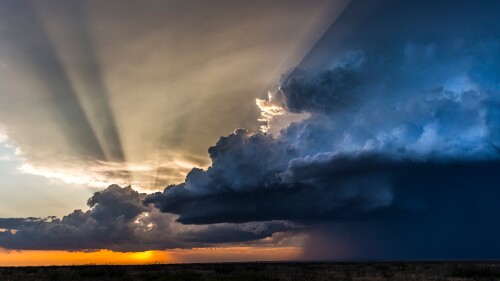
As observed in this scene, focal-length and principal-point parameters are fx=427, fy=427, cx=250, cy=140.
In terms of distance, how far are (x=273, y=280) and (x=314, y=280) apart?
7.23 metres

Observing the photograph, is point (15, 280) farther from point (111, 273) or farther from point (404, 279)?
point (404, 279)

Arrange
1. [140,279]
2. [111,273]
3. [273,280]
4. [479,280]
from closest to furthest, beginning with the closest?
[273,280], [479,280], [140,279], [111,273]

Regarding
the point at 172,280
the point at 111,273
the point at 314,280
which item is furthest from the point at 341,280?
the point at 111,273

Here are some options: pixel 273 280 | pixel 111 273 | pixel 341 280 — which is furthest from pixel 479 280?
pixel 111 273

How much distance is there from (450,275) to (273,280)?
2901cm

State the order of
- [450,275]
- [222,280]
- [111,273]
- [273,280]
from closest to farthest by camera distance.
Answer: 1. [222,280]
2. [273,280]
3. [450,275]
4. [111,273]

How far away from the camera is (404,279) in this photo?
5338 centimetres

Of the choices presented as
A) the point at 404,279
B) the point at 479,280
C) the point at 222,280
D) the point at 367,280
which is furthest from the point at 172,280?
the point at 479,280

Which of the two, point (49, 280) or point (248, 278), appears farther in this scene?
point (49, 280)

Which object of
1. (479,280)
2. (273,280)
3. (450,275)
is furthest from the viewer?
(450,275)

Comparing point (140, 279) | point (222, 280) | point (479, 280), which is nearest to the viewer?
point (222, 280)

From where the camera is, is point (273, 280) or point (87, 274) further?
point (87, 274)

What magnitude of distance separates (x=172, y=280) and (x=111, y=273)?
20.8 metres

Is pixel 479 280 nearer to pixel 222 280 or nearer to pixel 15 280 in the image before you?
pixel 222 280
